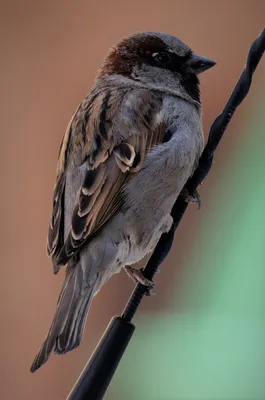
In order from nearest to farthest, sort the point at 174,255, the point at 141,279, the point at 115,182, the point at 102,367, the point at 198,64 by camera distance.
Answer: the point at 102,367 → the point at 141,279 → the point at 115,182 → the point at 198,64 → the point at 174,255

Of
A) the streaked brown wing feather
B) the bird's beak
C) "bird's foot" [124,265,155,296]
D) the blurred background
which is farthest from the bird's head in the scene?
the blurred background

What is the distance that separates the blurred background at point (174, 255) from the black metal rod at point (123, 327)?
94cm

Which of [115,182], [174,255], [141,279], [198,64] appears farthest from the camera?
[174,255]

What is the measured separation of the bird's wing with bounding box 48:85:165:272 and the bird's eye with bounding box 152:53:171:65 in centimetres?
10

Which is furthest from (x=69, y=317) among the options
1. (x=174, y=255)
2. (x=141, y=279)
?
(x=174, y=255)

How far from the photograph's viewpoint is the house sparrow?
2.87 feet

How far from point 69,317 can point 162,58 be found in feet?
1.73

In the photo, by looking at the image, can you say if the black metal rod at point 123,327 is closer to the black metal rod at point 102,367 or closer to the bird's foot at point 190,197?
the black metal rod at point 102,367

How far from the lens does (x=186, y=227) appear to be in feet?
5.61

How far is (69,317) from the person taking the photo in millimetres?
800

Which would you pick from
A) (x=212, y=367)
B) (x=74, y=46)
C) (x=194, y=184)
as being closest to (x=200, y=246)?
(x=212, y=367)

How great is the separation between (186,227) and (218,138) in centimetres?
106

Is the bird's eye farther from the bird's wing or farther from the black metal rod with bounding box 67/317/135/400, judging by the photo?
the black metal rod with bounding box 67/317/135/400

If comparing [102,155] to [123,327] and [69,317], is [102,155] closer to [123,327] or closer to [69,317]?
[69,317]
